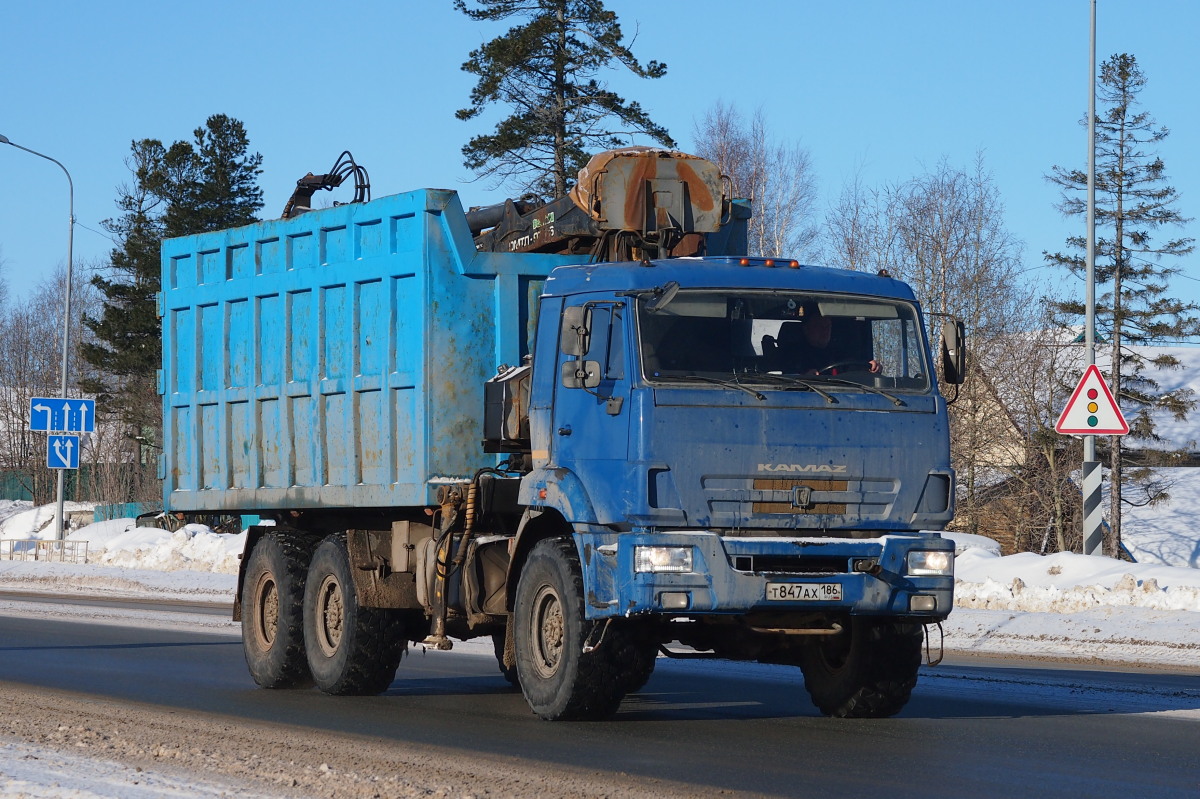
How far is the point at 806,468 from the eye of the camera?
9516 millimetres

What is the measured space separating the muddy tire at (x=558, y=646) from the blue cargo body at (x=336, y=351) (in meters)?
1.42

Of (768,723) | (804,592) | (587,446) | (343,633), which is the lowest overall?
(768,723)

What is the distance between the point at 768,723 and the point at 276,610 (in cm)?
469

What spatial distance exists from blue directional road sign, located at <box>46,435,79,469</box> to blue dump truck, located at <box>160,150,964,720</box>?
75.5 feet

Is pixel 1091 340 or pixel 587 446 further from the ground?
pixel 1091 340

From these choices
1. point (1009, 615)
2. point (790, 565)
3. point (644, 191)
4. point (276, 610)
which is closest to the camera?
point (790, 565)

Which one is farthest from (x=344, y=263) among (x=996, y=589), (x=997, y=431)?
(x=997, y=431)

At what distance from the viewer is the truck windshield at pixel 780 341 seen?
9.69 meters

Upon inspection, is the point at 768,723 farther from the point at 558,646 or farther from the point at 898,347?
the point at 898,347

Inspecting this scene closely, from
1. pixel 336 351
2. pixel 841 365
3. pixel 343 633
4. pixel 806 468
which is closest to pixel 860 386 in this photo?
pixel 841 365

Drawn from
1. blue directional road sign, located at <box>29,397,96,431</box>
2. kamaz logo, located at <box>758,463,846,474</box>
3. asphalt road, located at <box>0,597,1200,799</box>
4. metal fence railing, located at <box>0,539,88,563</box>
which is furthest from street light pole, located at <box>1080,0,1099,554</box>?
metal fence railing, located at <box>0,539,88,563</box>

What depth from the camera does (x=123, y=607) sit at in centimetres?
2356

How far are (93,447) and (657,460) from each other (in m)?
64.4

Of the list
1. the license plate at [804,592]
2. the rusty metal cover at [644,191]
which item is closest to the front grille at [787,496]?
the license plate at [804,592]
